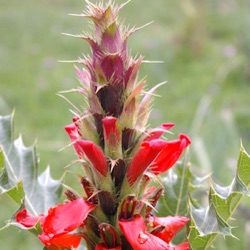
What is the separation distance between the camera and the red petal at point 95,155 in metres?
1.19

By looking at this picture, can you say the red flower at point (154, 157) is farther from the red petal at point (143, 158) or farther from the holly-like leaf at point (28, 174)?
the holly-like leaf at point (28, 174)

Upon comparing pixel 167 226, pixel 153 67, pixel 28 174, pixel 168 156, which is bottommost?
pixel 153 67

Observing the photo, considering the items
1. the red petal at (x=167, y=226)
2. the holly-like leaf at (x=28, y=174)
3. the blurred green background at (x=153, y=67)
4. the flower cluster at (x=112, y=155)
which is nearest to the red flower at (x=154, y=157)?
the flower cluster at (x=112, y=155)

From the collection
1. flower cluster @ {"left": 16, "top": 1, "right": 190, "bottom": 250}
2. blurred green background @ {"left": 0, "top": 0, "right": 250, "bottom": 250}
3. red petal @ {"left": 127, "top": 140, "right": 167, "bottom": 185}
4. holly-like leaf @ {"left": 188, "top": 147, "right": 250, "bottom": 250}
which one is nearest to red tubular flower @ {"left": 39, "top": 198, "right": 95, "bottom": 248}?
flower cluster @ {"left": 16, "top": 1, "right": 190, "bottom": 250}

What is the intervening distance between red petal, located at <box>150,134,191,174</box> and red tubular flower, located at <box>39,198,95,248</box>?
17cm

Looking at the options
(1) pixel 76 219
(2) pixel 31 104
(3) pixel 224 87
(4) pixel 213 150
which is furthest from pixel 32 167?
(3) pixel 224 87

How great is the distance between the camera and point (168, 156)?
4.30 ft

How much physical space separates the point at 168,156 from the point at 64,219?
0.26 meters

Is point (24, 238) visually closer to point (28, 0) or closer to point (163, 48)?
point (163, 48)

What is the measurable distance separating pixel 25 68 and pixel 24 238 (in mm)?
3813

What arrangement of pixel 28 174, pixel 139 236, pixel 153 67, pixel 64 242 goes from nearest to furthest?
pixel 139 236
pixel 64 242
pixel 28 174
pixel 153 67

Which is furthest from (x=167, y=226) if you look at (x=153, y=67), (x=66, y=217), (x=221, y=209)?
(x=153, y=67)

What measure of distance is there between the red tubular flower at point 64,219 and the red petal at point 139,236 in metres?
0.08

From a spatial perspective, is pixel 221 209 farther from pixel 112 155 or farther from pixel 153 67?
pixel 153 67
